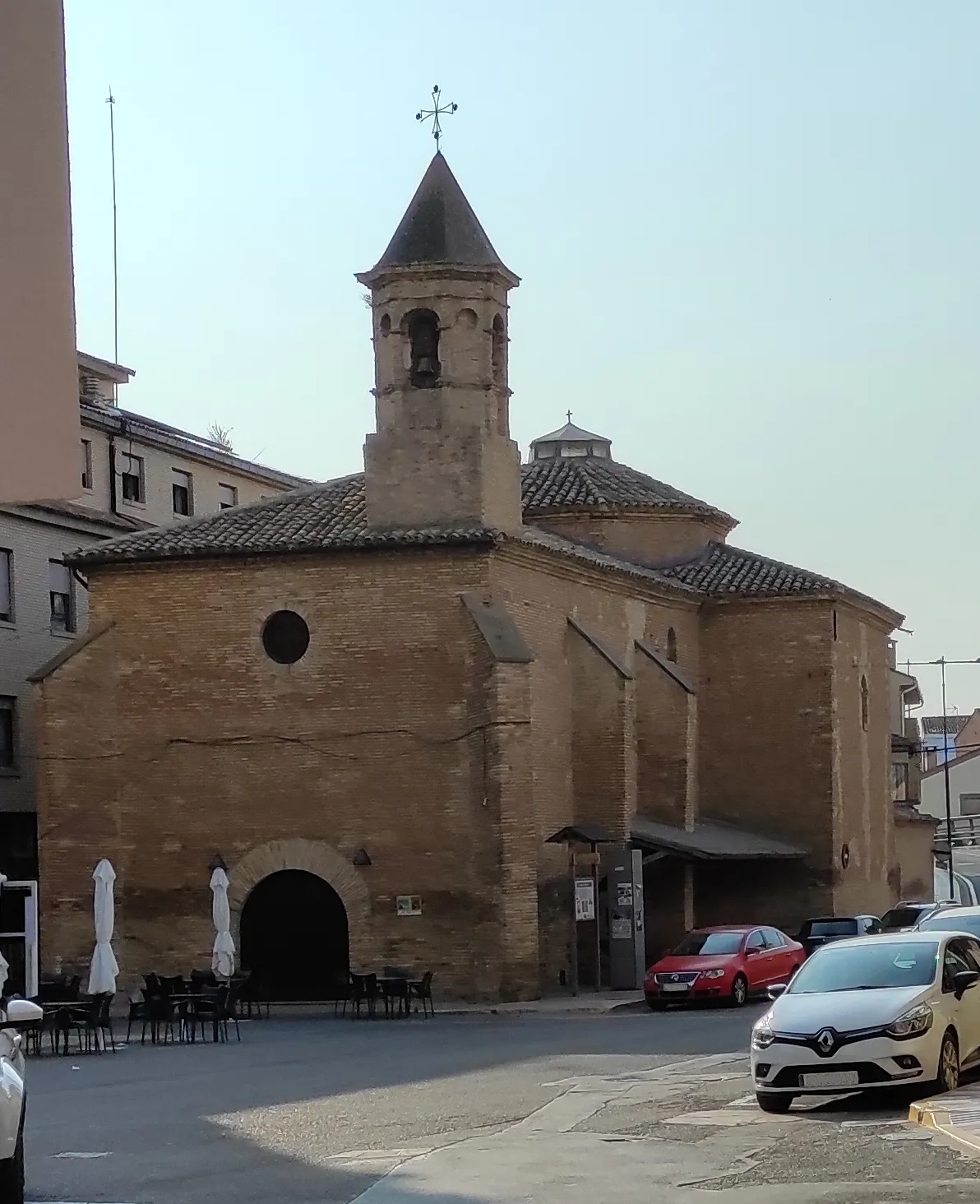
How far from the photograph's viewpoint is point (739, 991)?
33.2 meters

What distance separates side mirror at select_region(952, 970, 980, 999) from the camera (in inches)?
693

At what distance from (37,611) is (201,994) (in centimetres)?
1642

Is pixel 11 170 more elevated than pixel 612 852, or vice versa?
pixel 11 170

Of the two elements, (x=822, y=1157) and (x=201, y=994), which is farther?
(x=201, y=994)

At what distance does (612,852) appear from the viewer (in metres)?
37.6

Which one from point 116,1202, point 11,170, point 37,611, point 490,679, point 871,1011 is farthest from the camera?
point 37,611

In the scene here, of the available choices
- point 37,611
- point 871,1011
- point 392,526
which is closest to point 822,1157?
point 871,1011

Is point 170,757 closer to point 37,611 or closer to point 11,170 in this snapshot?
point 37,611

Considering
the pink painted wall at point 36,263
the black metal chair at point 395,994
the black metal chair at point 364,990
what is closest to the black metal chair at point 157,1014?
the black metal chair at point 364,990

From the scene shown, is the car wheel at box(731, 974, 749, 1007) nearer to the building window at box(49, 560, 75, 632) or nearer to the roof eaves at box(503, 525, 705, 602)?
the roof eaves at box(503, 525, 705, 602)

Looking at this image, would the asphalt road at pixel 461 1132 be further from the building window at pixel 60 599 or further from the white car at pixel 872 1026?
the building window at pixel 60 599

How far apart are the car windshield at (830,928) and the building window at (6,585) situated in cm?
1745

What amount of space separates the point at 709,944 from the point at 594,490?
18139 mm

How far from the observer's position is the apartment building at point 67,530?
143 ft
